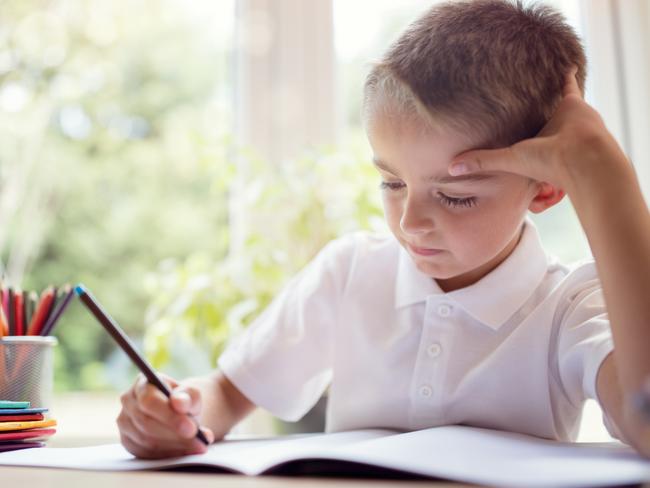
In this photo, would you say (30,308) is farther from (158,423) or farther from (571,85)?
(571,85)

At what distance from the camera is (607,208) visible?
2.19 feet

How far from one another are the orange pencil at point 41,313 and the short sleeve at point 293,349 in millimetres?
217

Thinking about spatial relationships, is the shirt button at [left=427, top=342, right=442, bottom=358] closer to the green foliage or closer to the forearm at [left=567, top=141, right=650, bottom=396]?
the forearm at [left=567, top=141, right=650, bottom=396]

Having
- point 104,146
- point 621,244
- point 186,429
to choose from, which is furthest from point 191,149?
point 621,244

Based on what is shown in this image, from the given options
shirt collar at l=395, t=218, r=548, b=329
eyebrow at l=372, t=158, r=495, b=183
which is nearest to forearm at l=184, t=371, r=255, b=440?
shirt collar at l=395, t=218, r=548, b=329

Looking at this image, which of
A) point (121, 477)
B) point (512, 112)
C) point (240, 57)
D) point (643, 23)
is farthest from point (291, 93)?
point (121, 477)

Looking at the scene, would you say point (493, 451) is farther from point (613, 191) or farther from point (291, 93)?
point (291, 93)

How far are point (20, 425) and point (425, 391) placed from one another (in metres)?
0.42

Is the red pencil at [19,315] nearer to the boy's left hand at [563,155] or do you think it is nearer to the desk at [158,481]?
the desk at [158,481]

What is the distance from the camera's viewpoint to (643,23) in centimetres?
133

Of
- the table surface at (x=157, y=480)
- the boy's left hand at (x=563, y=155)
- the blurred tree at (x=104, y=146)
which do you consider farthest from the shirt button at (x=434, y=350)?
the blurred tree at (x=104, y=146)

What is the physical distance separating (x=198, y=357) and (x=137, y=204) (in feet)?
1.95

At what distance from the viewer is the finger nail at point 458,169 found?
718 mm

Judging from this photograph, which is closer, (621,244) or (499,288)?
(621,244)
